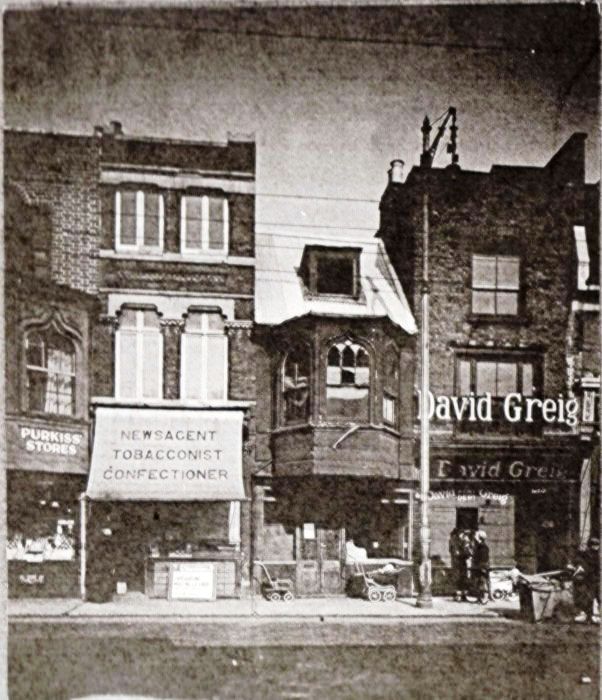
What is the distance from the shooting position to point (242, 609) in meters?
5.88

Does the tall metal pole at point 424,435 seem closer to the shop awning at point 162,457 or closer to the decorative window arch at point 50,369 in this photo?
the shop awning at point 162,457

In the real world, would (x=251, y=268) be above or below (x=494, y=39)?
below

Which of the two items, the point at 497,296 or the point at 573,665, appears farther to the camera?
the point at 497,296

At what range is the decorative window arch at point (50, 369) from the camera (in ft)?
19.1

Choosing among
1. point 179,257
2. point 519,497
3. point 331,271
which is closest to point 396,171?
point 331,271

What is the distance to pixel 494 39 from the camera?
5852 millimetres

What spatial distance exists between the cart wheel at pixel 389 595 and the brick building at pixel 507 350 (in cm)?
45

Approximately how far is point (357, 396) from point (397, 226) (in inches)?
46.3

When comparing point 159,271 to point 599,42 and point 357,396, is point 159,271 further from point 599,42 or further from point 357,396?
point 599,42

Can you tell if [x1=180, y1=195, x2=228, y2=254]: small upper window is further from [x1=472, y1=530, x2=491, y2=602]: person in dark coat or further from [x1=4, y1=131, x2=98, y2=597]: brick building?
[x1=472, y1=530, x2=491, y2=602]: person in dark coat

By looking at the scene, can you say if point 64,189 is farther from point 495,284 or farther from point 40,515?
point 495,284

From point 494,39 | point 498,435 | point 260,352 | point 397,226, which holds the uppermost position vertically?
point 494,39

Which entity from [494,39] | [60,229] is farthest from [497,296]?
[60,229]

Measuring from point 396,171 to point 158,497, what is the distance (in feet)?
8.34
